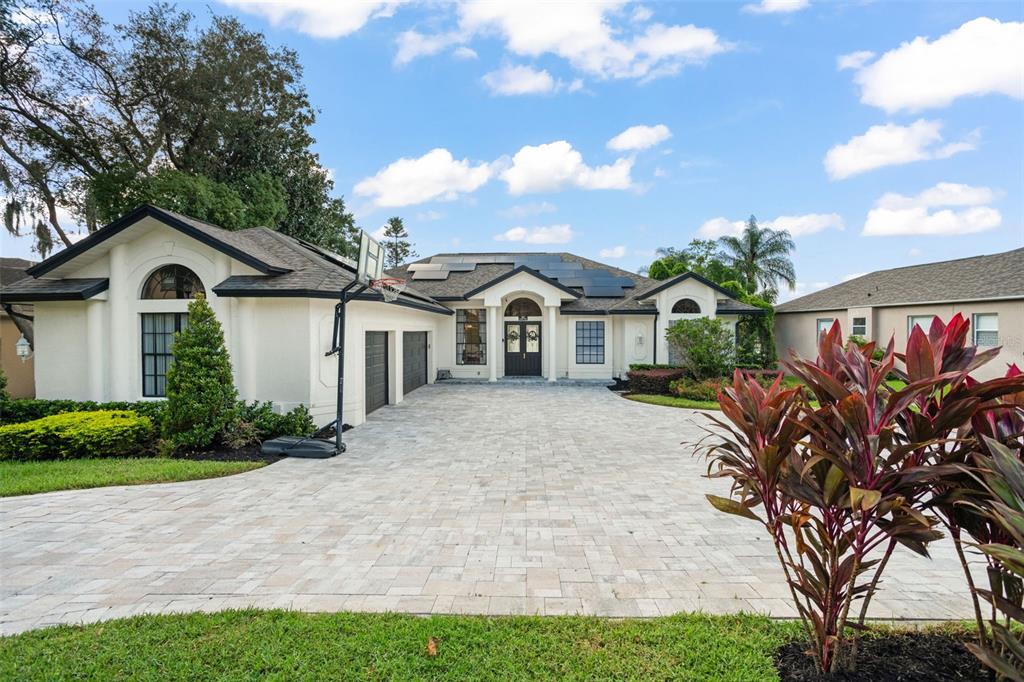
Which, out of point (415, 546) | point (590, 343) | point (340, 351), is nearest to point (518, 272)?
point (590, 343)

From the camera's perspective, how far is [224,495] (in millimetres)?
6336

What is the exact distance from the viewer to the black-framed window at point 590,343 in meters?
19.8

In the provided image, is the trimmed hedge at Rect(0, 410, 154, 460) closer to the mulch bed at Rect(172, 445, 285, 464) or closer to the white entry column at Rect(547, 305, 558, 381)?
the mulch bed at Rect(172, 445, 285, 464)

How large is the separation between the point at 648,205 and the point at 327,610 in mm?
24123

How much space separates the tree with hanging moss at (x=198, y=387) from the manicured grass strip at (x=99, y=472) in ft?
2.20

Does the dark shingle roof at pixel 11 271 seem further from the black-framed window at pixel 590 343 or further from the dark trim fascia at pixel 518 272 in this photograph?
the black-framed window at pixel 590 343

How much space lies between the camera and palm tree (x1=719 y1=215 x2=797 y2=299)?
32469 millimetres

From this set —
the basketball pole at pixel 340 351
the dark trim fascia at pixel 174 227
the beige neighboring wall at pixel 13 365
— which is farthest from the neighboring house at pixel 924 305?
the beige neighboring wall at pixel 13 365

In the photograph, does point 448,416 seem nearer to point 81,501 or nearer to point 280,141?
point 81,501

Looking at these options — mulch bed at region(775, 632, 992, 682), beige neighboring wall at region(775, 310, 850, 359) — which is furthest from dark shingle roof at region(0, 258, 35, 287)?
beige neighboring wall at region(775, 310, 850, 359)

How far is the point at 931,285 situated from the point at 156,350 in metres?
27.7

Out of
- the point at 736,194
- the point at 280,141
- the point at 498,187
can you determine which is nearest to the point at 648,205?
the point at 736,194

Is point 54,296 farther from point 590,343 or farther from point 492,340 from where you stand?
point 590,343

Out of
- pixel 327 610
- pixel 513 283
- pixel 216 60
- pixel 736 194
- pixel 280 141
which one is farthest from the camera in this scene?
pixel 736 194
